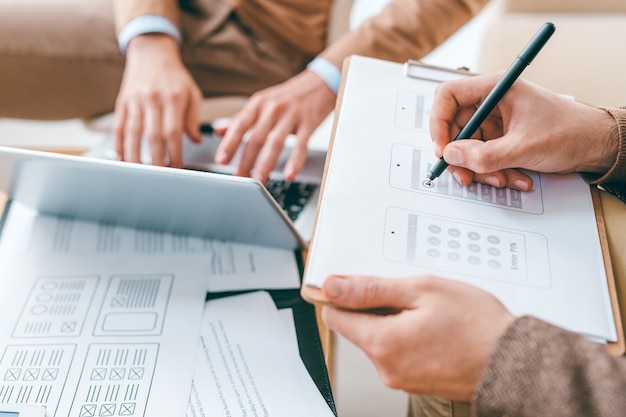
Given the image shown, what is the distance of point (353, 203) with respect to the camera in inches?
20.9

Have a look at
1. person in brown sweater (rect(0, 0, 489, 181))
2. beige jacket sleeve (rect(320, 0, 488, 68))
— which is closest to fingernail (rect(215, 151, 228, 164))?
person in brown sweater (rect(0, 0, 489, 181))

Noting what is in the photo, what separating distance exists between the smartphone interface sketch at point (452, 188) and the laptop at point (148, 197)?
138 mm

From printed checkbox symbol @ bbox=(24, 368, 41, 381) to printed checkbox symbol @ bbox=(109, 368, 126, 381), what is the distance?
3.1 inches

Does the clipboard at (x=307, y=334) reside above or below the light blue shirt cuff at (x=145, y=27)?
below

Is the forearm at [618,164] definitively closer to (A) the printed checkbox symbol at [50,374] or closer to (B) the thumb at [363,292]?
(B) the thumb at [363,292]

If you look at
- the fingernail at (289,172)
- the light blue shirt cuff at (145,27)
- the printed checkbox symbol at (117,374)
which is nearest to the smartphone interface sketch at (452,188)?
the fingernail at (289,172)

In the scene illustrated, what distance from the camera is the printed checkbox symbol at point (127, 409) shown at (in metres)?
0.57

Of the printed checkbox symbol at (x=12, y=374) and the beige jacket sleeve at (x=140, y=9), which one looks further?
the beige jacket sleeve at (x=140, y=9)

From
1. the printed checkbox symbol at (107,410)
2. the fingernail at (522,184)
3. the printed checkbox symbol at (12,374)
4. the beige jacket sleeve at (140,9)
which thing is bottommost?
the printed checkbox symbol at (107,410)

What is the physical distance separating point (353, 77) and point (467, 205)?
0.22 m

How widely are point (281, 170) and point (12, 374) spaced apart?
0.44m

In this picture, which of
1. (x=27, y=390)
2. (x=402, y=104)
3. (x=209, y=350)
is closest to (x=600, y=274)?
(x=402, y=104)

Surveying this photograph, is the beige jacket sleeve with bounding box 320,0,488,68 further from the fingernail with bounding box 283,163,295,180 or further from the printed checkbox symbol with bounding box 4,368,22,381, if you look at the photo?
the printed checkbox symbol with bounding box 4,368,22,381

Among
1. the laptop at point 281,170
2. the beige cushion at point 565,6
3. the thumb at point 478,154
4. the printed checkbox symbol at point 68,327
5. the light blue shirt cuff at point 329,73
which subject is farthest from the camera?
the beige cushion at point 565,6
